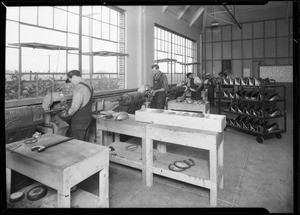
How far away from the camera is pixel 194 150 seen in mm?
3568

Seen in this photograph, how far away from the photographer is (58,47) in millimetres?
3422

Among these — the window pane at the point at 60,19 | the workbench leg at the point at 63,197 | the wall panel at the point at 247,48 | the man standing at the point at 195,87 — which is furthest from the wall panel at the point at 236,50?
the workbench leg at the point at 63,197

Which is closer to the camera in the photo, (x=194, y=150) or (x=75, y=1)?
(x=75, y=1)

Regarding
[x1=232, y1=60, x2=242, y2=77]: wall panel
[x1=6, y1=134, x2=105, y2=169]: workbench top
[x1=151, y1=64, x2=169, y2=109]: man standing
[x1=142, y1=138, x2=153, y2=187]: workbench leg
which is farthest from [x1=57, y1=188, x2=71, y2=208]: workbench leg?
[x1=232, y1=60, x2=242, y2=77]: wall panel

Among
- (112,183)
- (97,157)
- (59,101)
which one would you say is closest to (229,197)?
(112,183)

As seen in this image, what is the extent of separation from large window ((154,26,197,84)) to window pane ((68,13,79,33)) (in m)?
2.24

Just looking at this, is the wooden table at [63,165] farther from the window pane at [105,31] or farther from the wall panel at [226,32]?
the wall panel at [226,32]

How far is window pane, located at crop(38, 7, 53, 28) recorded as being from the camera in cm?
351

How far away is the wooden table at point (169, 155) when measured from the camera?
201 cm

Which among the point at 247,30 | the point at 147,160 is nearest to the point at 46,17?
the point at 147,160

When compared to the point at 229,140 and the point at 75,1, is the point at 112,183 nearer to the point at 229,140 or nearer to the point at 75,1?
the point at 75,1

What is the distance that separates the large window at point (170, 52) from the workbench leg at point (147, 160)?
412 centimetres

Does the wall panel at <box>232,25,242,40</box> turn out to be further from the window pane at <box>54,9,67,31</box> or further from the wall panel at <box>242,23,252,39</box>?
the window pane at <box>54,9,67,31</box>

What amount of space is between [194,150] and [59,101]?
2289 mm
